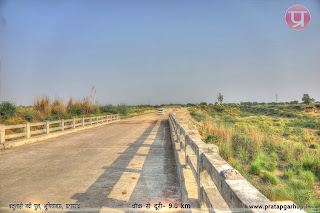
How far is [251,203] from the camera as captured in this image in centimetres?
144

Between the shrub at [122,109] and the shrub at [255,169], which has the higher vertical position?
the shrub at [122,109]

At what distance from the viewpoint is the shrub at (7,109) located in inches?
616

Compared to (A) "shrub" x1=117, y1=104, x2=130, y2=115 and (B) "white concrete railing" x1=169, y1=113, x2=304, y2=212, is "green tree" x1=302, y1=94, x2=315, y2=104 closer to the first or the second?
(A) "shrub" x1=117, y1=104, x2=130, y2=115

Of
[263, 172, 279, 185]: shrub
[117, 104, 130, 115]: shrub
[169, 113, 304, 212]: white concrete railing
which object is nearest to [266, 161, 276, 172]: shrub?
[263, 172, 279, 185]: shrub

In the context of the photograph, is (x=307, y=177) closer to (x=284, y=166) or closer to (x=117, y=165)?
(x=284, y=166)

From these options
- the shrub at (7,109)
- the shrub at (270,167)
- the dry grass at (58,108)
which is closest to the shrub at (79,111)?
the dry grass at (58,108)

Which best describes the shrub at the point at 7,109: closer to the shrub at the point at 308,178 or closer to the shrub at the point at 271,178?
the shrub at the point at 271,178

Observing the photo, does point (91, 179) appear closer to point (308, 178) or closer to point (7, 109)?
point (308, 178)

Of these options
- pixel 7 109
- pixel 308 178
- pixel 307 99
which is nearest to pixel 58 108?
pixel 7 109

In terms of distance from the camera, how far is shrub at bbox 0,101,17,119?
616 inches

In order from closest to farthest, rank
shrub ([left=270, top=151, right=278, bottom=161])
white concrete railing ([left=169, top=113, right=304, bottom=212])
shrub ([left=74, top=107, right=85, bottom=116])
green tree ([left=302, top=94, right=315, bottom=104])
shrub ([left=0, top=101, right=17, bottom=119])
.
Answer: white concrete railing ([left=169, top=113, right=304, bottom=212]) → shrub ([left=270, top=151, right=278, bottom=161]) → shrub ([left=0, top=101, right=17, bottom=119]) → shrub ([left=74, top=107, right=85, bottom=116]) → green tree ([left=302, top=94, right=315, bottom=104])

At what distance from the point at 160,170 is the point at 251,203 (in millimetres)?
5302

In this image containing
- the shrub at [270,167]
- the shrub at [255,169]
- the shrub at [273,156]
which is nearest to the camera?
the shrub at [255,169]

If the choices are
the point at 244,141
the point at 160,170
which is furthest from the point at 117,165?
the point at 244,141
